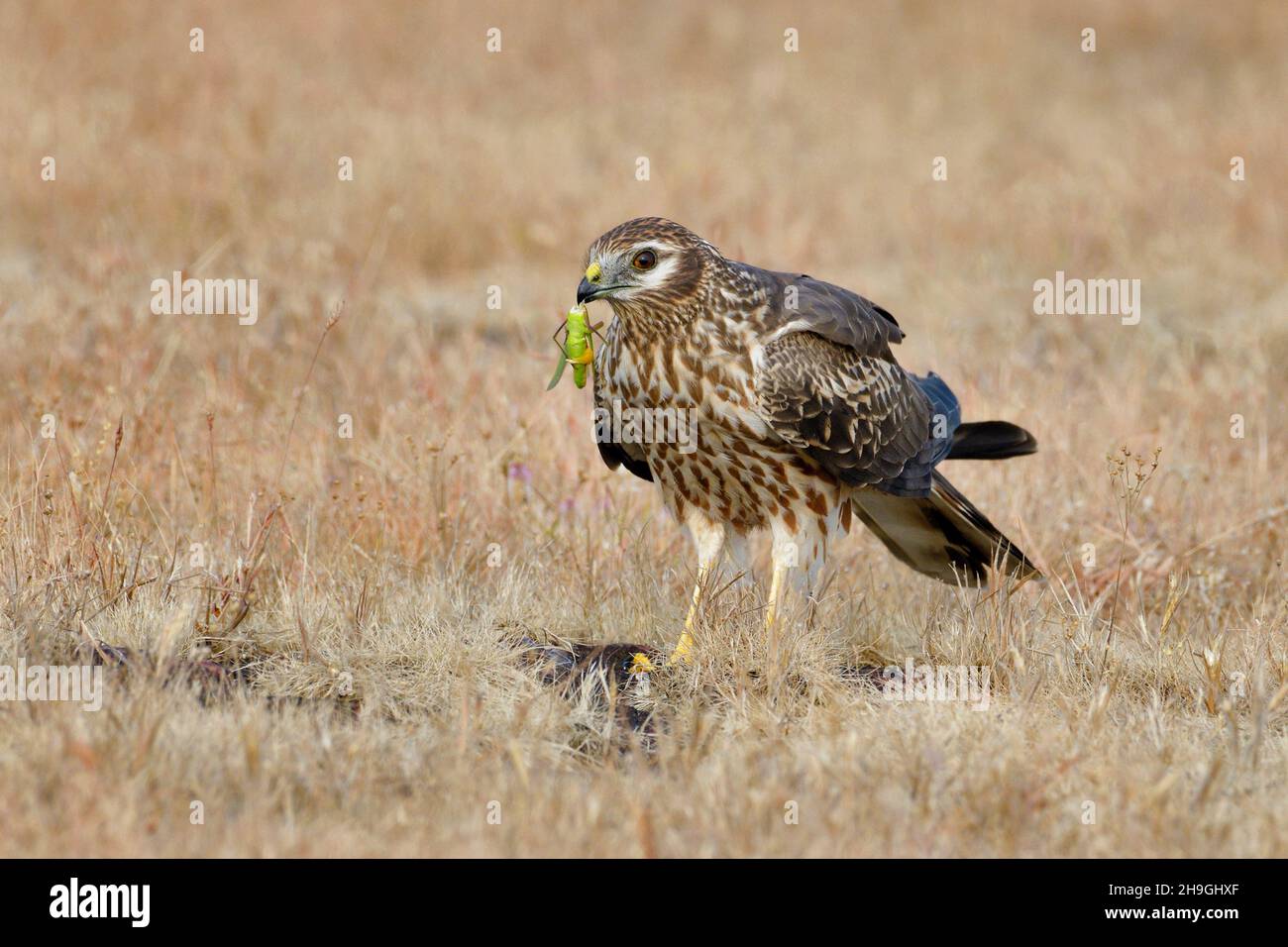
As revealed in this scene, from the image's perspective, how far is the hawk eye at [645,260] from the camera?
5020 mm

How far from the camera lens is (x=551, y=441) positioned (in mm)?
6863

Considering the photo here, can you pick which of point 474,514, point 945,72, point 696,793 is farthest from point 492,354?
point 945,72

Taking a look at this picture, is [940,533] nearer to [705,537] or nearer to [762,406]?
[705,537]

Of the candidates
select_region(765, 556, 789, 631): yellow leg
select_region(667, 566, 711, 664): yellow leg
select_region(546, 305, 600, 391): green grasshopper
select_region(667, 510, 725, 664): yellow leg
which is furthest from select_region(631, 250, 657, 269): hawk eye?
select_region(765, 556, 789, 631): yellow leg

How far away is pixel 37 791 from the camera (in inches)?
143

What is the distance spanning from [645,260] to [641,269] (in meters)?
0.03

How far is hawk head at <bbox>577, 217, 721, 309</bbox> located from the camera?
4.99 metres

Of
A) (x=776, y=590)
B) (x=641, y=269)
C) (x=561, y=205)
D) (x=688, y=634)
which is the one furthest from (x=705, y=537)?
(x=561, y=205)

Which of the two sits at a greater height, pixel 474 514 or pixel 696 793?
pixel 474 514

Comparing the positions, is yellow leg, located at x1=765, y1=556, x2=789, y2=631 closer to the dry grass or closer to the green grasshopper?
the dry grass

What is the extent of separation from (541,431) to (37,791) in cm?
358

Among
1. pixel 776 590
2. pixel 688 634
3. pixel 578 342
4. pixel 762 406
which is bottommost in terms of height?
pixel 688 634

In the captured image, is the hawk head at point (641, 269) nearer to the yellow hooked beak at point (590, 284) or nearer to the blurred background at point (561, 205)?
the yellow hooked beak at point (590, 284)
